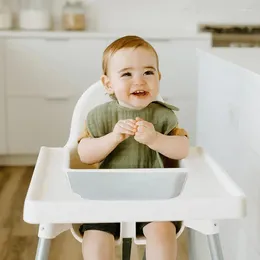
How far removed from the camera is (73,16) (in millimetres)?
3277

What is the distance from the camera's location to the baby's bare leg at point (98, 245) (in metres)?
1.08

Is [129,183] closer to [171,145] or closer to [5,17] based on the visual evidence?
[171,145]

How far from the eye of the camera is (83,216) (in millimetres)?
969

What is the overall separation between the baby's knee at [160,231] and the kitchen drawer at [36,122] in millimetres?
2136

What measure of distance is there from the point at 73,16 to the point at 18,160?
892 mm

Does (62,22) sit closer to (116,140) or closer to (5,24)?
(5,24)

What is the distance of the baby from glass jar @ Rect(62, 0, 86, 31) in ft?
7.18

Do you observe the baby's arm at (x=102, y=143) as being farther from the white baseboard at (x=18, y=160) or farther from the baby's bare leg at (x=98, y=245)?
the white baseboard at (x=18, y=160)

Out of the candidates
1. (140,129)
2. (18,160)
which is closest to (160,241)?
(140,129)

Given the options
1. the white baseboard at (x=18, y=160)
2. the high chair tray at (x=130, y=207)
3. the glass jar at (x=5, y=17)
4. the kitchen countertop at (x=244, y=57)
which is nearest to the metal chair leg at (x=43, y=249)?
the high chair tray at (x=130, y=207)

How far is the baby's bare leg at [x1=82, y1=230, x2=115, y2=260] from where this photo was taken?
1.08m

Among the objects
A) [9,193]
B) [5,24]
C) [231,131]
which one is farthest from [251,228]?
[5,24]

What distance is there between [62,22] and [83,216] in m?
2.56

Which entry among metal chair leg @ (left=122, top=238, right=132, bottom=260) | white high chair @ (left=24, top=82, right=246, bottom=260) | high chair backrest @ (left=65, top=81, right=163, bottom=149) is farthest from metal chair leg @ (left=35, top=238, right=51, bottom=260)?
high chair backrest @ (left=65, top=81, right=163, bottom=149)
